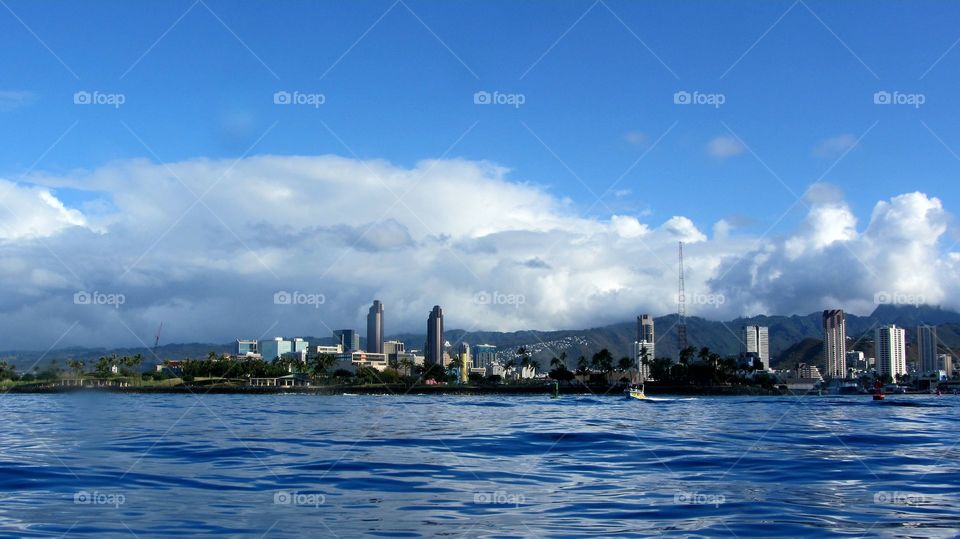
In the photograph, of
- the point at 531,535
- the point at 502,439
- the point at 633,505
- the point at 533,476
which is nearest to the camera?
the point at 531,535

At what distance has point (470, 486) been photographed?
2306cm

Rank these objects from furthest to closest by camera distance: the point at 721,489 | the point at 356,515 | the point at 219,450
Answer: the point at 219,450, the point at 721,489, the point at 356,515

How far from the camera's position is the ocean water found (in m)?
16.8

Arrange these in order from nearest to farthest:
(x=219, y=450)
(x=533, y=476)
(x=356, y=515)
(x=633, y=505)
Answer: (x=356, y=515) < (x=633, y=505) < (x=533, y=476) < (x=219, y=450)

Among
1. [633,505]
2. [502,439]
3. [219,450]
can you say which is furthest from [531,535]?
[502,439]

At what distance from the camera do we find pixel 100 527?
16453mm

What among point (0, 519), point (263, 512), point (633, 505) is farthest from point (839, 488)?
point (0, 519)

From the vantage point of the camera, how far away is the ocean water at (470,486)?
55.2 ft

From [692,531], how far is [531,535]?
3205 millimetres

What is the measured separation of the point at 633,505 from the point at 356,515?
6.53 m

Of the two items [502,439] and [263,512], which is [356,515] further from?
[502,439]

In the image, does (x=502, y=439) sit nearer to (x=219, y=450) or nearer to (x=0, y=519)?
(x=219, y=450)

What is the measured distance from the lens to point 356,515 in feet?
59.1

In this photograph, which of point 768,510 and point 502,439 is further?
point 502,439
